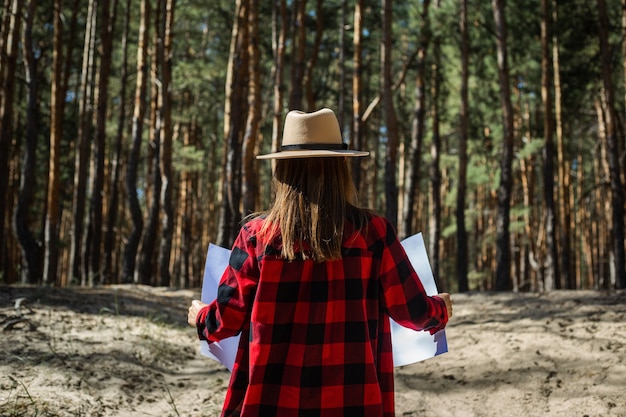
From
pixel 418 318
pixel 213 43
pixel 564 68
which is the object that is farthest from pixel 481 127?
pixel 418 318

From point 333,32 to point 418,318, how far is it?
2038cm

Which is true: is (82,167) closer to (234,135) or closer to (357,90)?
(234,135)

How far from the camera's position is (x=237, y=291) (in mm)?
2156

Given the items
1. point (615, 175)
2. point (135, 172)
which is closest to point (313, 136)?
point (615, 175)

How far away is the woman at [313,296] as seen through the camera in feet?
6.86

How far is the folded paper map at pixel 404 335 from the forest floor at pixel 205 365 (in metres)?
2.51

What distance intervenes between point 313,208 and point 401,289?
1.39 ft

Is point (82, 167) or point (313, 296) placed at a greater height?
point (82, 167)

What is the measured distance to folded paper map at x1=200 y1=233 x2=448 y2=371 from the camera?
2506 millimetres

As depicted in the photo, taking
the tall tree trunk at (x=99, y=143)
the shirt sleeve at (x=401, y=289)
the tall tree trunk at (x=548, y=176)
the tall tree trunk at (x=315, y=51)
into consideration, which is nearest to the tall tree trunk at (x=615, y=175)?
the tall tree trunk at (x=548, y=176)

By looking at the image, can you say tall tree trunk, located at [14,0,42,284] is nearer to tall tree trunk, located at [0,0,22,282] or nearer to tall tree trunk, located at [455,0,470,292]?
tall tree trunk, located at [0,0,22,282]

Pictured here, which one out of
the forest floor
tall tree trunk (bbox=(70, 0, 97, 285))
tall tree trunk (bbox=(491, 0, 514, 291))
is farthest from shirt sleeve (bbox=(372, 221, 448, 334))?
tall tree trunk (bbox=(70, 0, 97, 285))

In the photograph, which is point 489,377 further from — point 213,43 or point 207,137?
point 207,137

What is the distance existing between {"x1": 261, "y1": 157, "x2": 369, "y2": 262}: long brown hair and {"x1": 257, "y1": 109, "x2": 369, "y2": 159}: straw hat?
4cm
